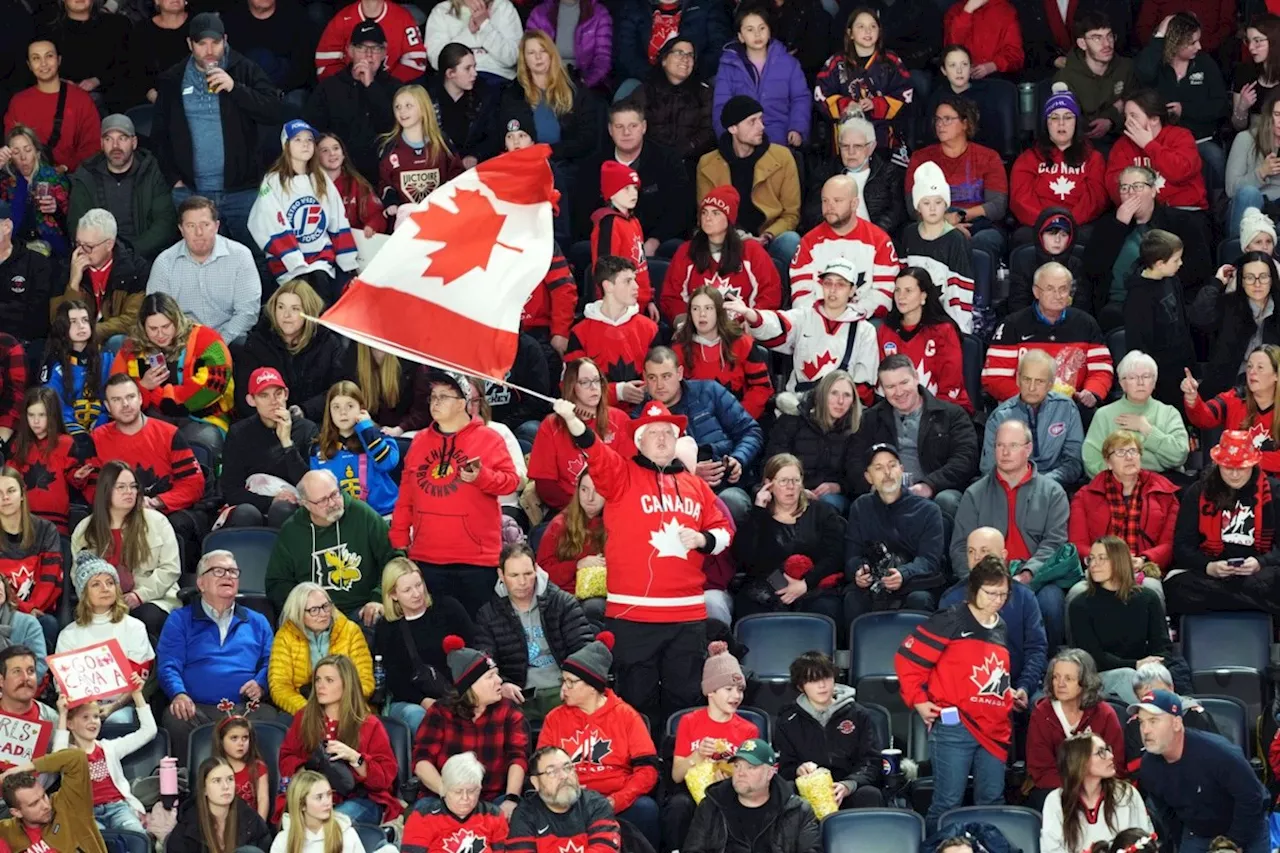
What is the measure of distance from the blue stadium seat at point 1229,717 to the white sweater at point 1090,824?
2.60 ft

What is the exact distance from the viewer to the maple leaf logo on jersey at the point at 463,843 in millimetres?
11891

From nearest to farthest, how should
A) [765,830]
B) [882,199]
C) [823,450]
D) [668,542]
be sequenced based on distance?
[765,830] → [668,542] → [823,450] → [882,199]

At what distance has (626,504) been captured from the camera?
508 inches

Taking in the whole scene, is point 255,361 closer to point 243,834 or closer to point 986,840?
point 243,834

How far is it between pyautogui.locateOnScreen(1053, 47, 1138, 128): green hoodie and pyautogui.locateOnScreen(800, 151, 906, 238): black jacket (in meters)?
1.27

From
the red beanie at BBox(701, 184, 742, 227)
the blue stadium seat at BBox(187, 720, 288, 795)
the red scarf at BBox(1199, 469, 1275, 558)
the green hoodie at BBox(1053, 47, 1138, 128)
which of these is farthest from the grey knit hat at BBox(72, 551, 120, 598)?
the green hoodie at BBox(1053, 47, 1138, 128)

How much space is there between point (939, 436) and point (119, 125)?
5392mm

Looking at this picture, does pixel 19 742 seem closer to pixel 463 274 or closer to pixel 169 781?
pixel 169 781

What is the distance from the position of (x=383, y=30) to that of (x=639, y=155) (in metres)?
2.16

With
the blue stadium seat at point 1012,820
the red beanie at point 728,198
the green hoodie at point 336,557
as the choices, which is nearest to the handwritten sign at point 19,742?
the green hoodie at point 336,557

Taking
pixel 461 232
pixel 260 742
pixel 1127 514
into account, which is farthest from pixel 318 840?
pixel 1127 514

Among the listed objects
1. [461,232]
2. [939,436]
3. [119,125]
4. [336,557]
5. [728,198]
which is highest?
[119,125]

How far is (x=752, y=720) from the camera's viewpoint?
12539mm

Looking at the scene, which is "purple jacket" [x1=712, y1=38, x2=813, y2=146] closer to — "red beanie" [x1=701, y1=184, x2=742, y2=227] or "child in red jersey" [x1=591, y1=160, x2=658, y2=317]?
"red beanie" [x1=701, y1=184, x2=742, y2=227]
